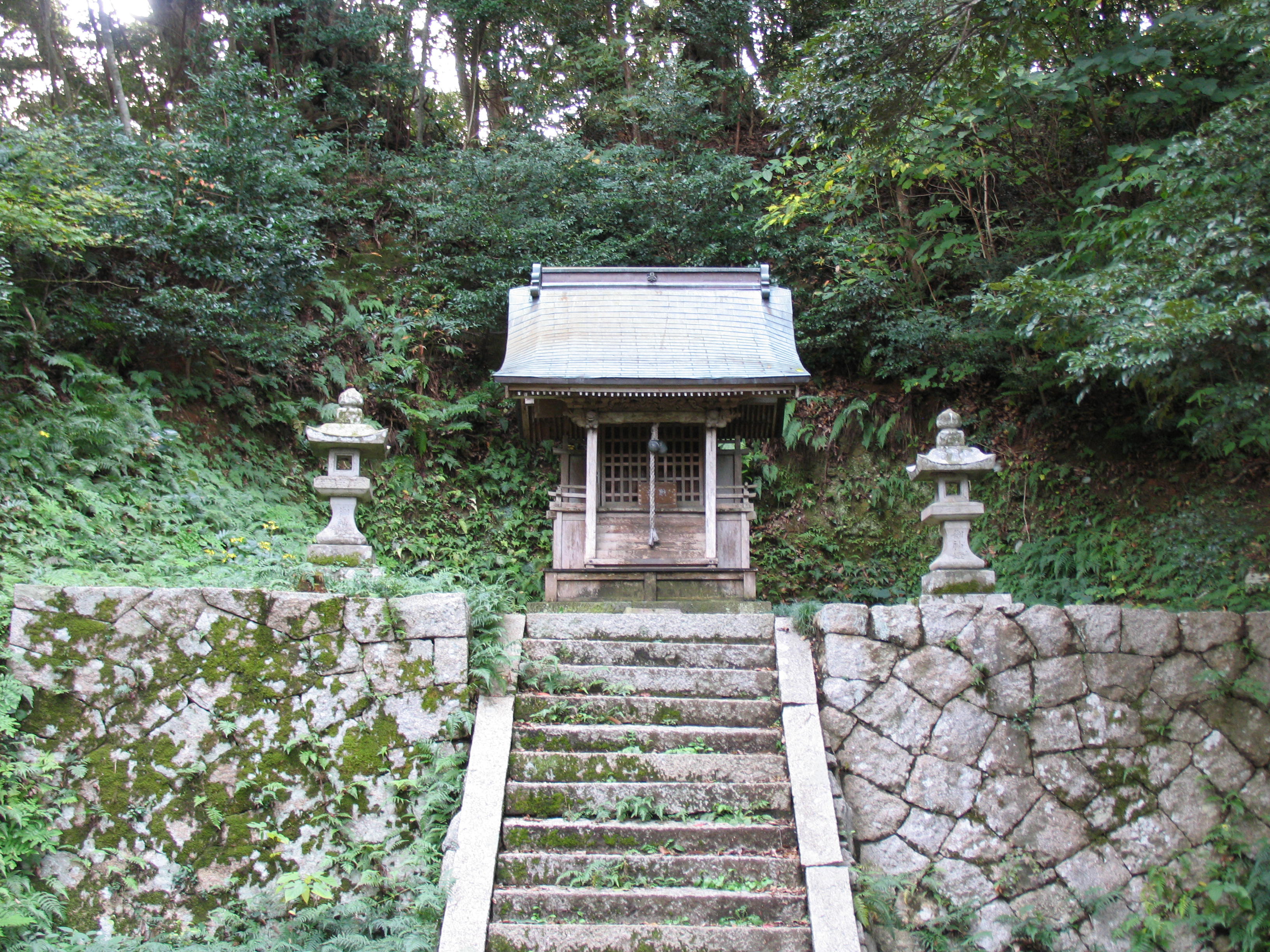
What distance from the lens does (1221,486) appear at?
10453 millimetres

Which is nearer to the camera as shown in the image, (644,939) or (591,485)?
(644,939)

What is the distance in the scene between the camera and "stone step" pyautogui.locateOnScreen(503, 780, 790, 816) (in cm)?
551

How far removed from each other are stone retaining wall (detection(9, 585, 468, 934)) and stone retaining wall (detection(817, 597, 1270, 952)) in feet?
10.1

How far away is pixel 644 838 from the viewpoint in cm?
532

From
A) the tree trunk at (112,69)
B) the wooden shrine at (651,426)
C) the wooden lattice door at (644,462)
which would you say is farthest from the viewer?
the tree trunk at (112,69)

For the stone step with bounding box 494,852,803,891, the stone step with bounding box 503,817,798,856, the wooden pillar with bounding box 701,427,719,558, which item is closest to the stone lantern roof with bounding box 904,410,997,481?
the wooden pillar with bounding box 701,427,719,558

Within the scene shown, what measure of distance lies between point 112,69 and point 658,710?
13947 mm

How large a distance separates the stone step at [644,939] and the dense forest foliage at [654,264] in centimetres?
258

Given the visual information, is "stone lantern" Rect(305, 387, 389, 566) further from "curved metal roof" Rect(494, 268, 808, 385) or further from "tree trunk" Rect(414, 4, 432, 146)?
"tree trunk" Rect(414, 4, 432, 146)

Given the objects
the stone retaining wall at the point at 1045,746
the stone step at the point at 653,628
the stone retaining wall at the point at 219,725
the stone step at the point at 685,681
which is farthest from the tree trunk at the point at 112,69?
the stone retaining wall at the point at 1045,746

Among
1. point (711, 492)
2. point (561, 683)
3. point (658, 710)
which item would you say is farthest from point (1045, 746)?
point (711, 492)

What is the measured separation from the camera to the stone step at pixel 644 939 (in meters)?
4.71

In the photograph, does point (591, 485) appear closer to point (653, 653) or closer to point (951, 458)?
point (653, 653)

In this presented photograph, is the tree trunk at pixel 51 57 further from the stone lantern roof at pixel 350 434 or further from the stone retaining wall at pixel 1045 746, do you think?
the stone retaining wall at pixel 1045 746
